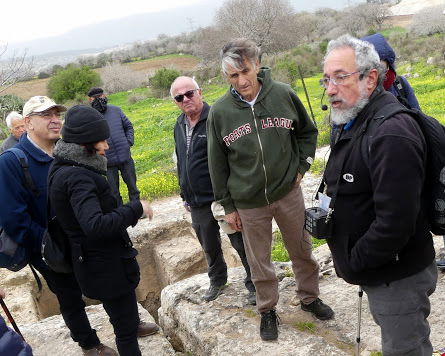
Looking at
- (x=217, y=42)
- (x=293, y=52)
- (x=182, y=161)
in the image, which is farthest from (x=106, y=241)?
(x=217, y=42)

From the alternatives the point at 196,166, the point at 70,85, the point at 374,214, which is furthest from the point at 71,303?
the point at 70,85

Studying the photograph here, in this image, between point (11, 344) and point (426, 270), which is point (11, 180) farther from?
point (426, 270)

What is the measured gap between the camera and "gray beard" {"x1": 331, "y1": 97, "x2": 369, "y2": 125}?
7.60 ft

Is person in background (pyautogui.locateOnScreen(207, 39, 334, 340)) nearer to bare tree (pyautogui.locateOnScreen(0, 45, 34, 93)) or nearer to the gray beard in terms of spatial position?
the gray beard

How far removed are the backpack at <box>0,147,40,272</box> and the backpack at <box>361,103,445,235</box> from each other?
2.52 m

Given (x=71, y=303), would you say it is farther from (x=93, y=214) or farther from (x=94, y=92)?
(x=94, y=92)

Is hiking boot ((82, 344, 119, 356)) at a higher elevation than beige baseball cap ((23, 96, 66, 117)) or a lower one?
lower

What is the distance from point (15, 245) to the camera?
3451 millimetres

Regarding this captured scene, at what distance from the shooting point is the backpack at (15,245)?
340cm

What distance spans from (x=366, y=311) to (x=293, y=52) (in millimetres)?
31836

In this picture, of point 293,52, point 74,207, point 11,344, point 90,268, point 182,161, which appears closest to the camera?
point 11,344

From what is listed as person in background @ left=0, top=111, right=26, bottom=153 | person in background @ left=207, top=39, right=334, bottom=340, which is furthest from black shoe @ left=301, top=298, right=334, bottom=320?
person in background @ left=0, top=111, right=26, bottom=153

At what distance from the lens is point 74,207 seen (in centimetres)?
287

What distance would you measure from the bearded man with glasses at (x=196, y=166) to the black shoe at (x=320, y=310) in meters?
0.59
